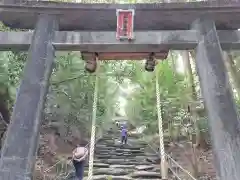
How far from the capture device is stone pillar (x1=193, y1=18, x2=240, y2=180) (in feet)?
9.81

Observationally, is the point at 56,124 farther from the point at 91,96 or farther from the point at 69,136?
the point at 91,96

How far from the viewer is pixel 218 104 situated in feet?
11.0

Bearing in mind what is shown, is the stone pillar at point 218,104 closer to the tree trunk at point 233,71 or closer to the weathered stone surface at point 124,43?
the weathered stone surface at point 124,43

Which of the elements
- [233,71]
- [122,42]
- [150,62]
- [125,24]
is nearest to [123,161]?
[233,71]

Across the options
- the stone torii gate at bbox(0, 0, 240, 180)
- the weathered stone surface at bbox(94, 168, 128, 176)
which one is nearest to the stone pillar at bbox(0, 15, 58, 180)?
the stone torii gate at bbox(0, 0, 240, 180)

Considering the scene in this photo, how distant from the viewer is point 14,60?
795cm

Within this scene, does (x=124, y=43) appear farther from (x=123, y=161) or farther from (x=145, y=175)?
(x=123, y=161)

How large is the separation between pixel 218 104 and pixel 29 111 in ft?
6.85

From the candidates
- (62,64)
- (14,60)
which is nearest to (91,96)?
(62,64)

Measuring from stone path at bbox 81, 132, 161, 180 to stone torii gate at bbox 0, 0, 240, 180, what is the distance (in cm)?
344

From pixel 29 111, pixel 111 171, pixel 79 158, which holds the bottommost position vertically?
pixel 79 158

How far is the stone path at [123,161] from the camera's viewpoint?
7076 millimetres

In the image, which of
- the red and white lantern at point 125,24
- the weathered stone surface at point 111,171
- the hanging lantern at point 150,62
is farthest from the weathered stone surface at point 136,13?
the weathered stone surface at point 111,171

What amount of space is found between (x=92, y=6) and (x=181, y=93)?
6.20m
